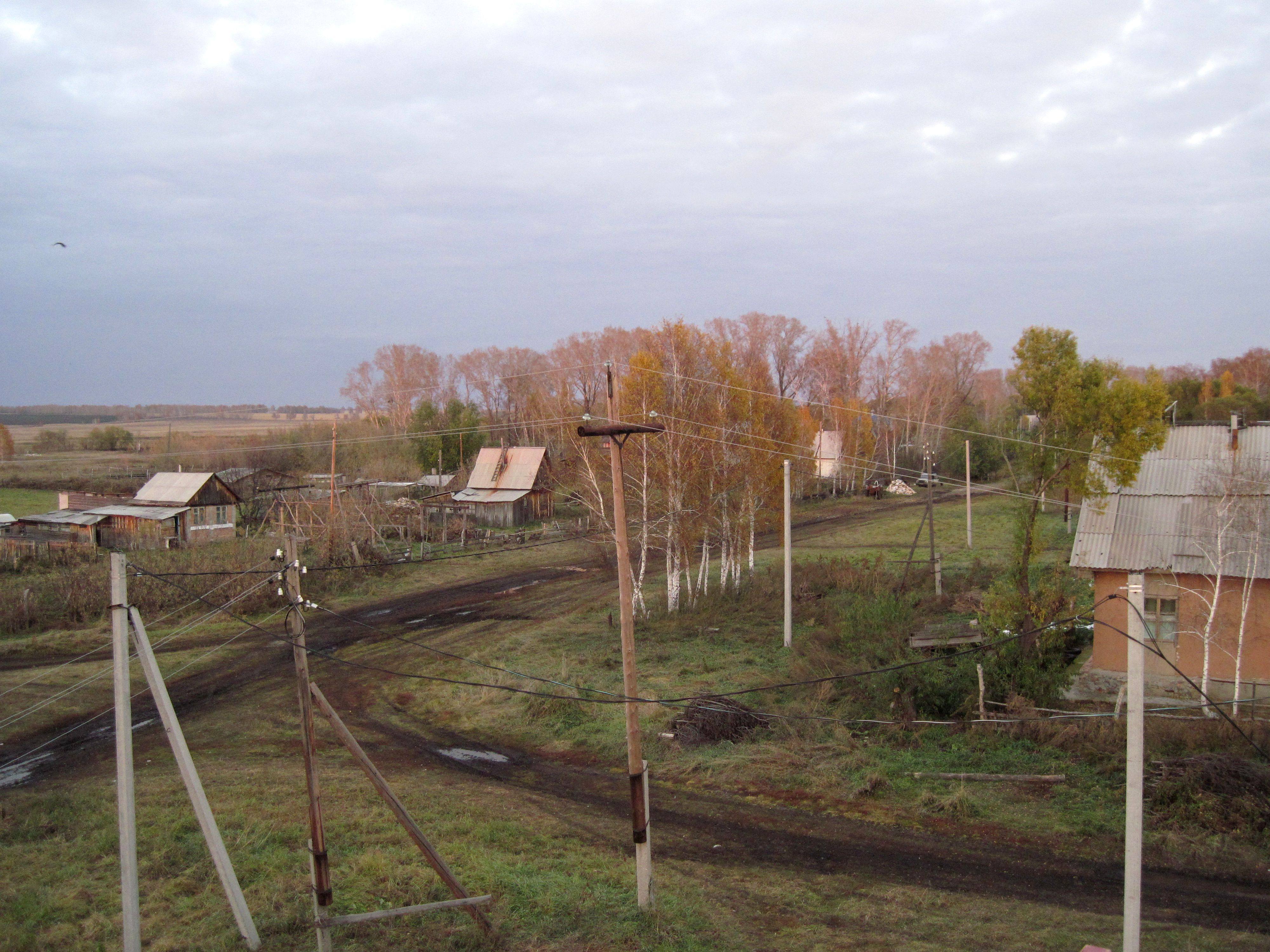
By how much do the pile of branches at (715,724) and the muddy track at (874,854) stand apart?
1920 mm

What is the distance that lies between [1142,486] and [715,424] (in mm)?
12522

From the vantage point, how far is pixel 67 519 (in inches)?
1484

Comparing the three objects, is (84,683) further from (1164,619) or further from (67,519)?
(67,519)

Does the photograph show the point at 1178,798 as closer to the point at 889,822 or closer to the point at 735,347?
the point at 889,822

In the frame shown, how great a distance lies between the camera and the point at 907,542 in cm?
4162

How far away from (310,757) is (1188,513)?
17924 millimetres

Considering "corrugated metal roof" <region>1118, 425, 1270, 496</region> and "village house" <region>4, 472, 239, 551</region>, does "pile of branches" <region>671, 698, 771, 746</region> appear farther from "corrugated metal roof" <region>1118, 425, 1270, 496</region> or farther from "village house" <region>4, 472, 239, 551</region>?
"village house" <region>4, 472, 239, 551</region>

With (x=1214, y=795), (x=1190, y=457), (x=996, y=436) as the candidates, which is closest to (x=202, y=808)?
(x=1214, y=795)

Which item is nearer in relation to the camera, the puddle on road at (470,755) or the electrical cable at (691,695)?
the electrical cable at (691,695)

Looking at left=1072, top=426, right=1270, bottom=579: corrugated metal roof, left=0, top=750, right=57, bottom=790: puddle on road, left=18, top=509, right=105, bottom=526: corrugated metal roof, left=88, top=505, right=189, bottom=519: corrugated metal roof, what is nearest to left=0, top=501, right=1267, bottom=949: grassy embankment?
left=0, top=750, right=57, bottom=790: puddle on road

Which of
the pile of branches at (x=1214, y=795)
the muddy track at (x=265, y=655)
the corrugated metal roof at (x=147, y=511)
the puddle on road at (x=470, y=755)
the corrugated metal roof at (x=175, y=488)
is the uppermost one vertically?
the corrugated metal roof at (x=175, y=488)

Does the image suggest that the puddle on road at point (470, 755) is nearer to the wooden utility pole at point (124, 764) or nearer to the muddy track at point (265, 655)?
the muddy track at point (265, 655)

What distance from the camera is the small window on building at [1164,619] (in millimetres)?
17562

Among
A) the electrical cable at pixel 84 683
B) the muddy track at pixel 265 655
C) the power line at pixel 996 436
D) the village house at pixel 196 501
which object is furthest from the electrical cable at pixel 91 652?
the power line at pixel 996 436
